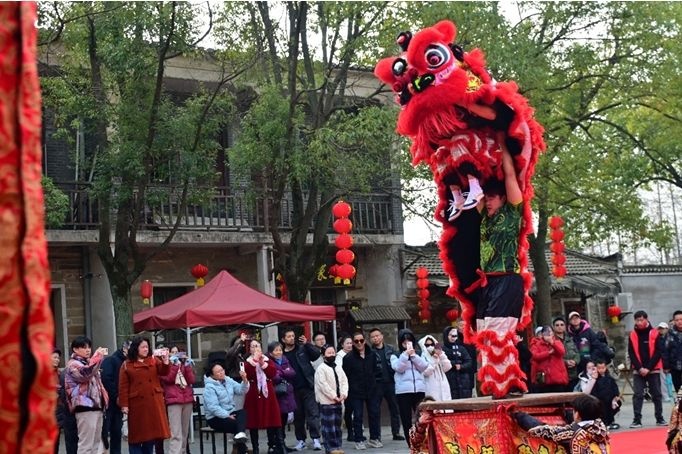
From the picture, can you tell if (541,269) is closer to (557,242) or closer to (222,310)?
(557,242)

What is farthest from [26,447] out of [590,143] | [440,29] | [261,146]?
[590,143]

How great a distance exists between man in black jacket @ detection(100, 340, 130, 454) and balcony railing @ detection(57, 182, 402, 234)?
307 cm

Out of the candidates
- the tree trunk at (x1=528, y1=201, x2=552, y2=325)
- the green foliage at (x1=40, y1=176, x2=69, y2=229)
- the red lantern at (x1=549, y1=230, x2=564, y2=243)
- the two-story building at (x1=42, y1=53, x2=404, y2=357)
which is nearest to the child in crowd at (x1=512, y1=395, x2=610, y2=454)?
the green foliage at (x1=40, y1=176, x2=69, y2=229)

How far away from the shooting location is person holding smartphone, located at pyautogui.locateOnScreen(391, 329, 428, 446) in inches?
504

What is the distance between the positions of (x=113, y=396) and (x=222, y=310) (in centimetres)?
245

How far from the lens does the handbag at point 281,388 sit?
40.3ft

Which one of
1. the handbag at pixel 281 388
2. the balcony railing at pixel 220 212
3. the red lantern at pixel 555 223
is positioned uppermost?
the balcony railing at pixel 220 212

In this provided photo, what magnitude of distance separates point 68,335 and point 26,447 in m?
16.5

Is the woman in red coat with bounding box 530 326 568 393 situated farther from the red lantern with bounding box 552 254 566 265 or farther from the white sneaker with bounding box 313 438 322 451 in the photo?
the red lantern with bounding box 552 254 566 265

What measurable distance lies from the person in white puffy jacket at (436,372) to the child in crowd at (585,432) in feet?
21.6

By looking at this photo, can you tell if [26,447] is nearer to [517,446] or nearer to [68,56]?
[517,446]

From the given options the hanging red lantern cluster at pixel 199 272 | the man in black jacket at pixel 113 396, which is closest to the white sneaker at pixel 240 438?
the man in black jacket at pixel 113 396

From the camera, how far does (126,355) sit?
1121 centimetres

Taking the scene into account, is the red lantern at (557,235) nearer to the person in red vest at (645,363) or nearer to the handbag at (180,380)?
the person in red vest at (645,363)
